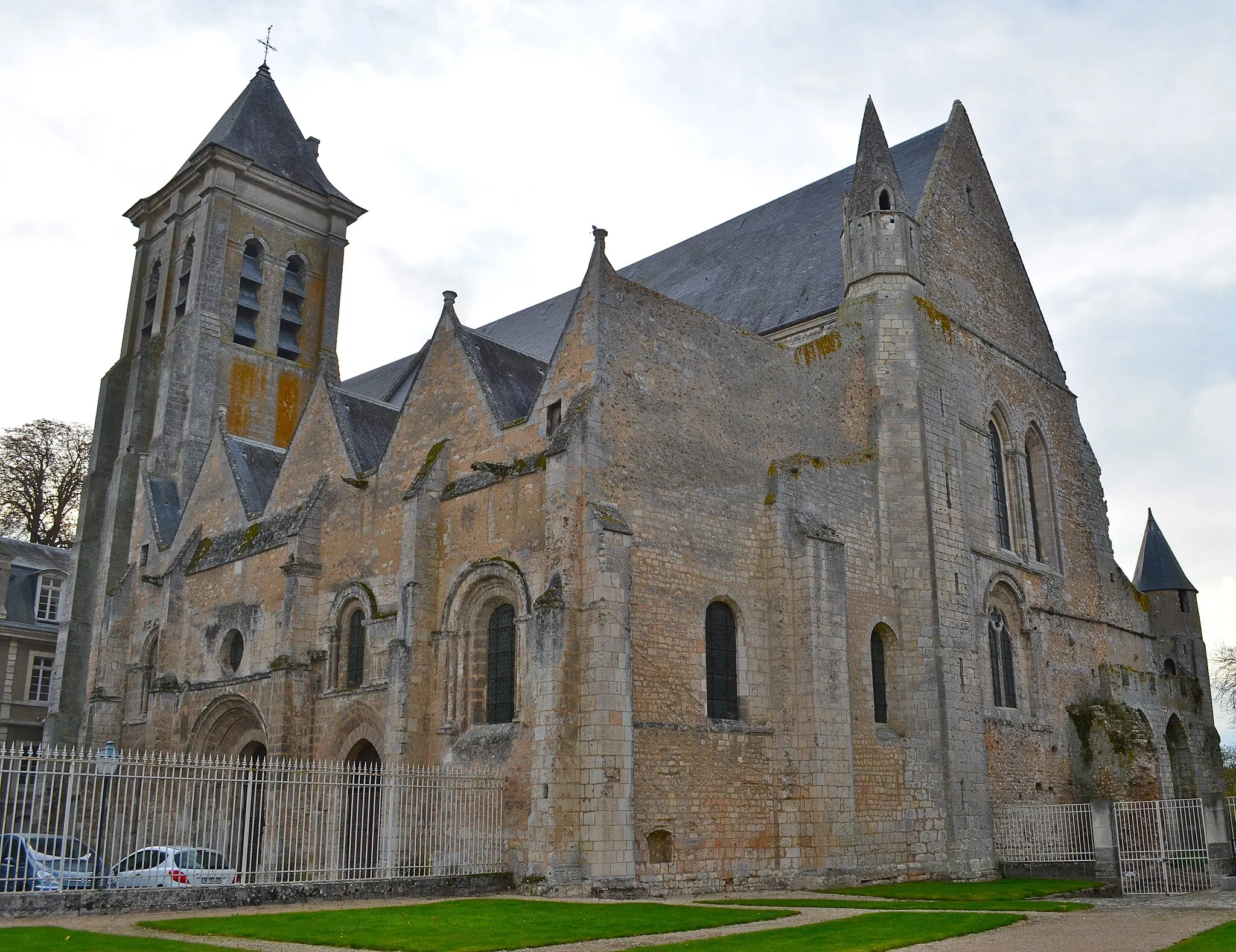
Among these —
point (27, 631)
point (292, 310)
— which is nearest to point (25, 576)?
point (27, 631)

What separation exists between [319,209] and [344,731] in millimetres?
20057

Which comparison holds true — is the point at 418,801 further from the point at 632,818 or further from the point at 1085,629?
the point at 1085,629

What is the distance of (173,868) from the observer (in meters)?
15.5

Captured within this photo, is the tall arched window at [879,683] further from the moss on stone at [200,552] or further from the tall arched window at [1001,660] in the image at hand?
the moss on stone at [200,552]

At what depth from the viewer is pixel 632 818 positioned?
15.1m

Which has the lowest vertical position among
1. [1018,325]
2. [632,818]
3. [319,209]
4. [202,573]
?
[632,818]

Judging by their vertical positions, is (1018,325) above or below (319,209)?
below

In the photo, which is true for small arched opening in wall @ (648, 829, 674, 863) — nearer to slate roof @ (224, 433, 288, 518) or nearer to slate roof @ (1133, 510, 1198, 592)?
slate roof @ (224, 433, 288, 518)

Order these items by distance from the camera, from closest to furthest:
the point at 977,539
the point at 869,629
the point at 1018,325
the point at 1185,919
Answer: the point at 1185,919
the point at 869,629
the point at 977,539
the point at 1018,325

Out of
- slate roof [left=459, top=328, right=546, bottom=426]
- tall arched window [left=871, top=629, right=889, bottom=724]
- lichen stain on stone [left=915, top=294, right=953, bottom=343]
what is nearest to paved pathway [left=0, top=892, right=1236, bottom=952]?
tall arched window [left=871, top=629, right=889, bottom=724]

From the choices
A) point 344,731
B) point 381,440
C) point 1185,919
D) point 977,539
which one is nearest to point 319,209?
point 381,440

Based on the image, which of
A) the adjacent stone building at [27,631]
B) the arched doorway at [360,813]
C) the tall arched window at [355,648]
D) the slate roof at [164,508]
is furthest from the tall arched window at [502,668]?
the adjacent stone building at [27,631]

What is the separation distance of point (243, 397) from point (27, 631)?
28.2ft

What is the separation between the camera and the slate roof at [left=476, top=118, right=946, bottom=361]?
23297mm
